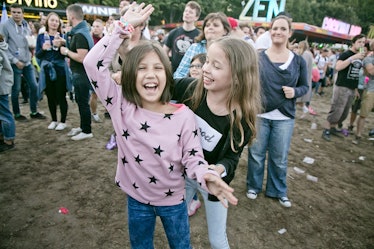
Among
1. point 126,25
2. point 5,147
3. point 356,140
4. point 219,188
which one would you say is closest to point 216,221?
point 219,188

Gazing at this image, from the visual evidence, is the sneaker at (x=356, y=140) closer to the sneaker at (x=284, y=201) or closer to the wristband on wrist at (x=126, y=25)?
the sneaker at (x=284, y=201)

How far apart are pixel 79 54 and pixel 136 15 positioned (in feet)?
10.2

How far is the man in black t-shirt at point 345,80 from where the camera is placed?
18.6 ft

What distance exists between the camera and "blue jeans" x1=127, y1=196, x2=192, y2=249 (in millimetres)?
1704

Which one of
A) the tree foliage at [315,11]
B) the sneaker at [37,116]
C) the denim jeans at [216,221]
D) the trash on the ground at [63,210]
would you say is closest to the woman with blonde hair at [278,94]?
the denim jeans at [216,221]

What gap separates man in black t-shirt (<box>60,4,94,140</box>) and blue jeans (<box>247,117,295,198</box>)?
3.11 metres

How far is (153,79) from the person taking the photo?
1578 millimetres

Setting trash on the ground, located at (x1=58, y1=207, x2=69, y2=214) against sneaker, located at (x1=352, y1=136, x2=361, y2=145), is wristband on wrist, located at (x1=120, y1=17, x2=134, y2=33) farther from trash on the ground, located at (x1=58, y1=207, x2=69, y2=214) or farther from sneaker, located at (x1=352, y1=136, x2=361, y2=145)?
sneaker, located at (x1=352, y1=136, x2=361, y2=145)

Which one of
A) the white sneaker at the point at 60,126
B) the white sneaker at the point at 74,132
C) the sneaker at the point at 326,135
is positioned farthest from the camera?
the sneaker at the point at 326,135

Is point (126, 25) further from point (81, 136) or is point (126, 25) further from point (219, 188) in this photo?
point (81, 136)

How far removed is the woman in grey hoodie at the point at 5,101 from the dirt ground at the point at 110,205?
0.71 ft

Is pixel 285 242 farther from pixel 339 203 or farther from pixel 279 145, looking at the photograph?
pixel 339 203

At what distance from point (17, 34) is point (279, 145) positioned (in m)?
5.84

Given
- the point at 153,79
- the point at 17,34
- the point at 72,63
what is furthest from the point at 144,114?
the point at 17,34
